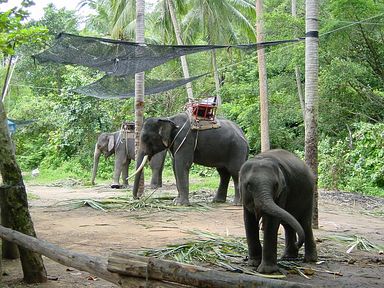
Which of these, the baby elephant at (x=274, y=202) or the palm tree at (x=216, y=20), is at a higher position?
the palm tree at (x=216, y=20)

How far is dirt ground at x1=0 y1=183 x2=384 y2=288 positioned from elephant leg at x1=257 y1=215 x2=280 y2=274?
19cm

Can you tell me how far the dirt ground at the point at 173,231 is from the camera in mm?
5426

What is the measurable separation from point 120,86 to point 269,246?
23.9 ft

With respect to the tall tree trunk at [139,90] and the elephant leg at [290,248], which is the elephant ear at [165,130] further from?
the elephant leg at [290,248]

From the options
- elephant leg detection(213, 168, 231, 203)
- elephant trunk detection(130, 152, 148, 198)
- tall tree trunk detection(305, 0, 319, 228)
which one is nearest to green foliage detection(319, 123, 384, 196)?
elephant leg detection(213, 168, 231, 203)

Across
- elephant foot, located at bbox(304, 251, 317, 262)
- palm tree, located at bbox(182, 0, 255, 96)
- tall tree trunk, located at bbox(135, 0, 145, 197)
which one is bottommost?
elephant foot, located at bbox(304, 251, 317, 262)

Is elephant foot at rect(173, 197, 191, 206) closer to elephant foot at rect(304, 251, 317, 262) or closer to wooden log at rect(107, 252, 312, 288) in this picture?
elephant foot at rect(304, 251, 317, 262)

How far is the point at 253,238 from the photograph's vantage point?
5.62 metres

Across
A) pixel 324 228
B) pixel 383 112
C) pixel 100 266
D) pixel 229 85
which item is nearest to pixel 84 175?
pixel 229 85

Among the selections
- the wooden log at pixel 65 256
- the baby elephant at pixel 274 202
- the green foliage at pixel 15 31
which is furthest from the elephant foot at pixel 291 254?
the green foliage at pixel 15 31

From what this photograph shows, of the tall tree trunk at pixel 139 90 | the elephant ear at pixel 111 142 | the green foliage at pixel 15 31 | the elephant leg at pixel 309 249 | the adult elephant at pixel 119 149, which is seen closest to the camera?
the elephant leg at pixel 309 249

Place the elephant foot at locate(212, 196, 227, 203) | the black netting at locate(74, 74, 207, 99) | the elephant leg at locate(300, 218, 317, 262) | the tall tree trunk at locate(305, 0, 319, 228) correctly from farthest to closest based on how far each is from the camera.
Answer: the elephant foot at locate(212, 196, 227, 203)
the black netting at locate(74, 74, 207, 99)
the tall tree trunk at locate(305, 0, 319, 228)
the elephant leg at locate(300, 218, 317, 262)

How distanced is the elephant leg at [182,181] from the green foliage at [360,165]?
18.3ft

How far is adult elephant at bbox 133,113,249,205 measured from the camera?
36.3 ft
